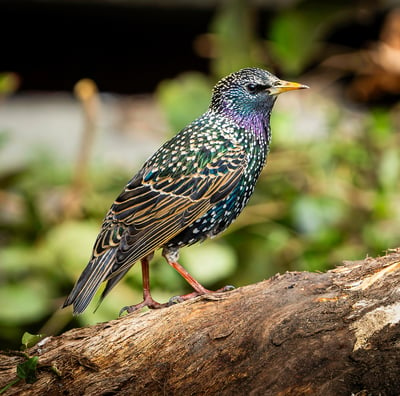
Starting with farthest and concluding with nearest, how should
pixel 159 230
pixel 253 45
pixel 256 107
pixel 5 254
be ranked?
pixel 253 45 → pixel 5 254 → pixel 256 107 → pixel 159 230

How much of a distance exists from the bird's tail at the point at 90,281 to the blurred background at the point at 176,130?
3.43ft

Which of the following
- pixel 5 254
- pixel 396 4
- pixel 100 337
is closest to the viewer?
pixel 100 337

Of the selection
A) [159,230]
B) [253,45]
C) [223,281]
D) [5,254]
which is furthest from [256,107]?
[253,45]

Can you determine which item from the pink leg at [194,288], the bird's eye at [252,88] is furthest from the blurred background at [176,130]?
the bird's eye at [252,88]

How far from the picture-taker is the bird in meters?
3.43

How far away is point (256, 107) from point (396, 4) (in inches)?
194

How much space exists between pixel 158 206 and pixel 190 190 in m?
0.16

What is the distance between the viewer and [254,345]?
2.91 metres

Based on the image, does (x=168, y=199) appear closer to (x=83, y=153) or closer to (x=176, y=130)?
(x=83, y=153)

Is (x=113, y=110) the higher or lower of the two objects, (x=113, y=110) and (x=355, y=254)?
the higher

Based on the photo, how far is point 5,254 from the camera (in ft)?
18.1

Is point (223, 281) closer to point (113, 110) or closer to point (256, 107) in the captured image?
point (256, 107)

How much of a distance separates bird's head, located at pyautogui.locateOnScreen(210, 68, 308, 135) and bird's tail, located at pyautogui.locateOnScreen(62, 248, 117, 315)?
33.0 inches

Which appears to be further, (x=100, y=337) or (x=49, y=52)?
(x=49, y=52)
